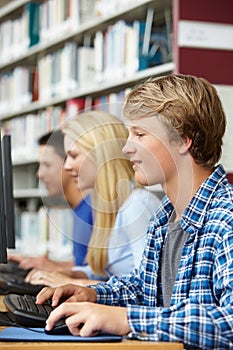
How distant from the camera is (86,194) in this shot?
223 centimetres

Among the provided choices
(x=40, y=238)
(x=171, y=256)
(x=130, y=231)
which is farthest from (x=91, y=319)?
(x=40, y=238)

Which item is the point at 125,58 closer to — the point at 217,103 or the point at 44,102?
the point at 44,102

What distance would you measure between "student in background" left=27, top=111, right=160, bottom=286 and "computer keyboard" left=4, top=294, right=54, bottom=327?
401 millimetres

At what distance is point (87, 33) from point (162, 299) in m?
2.77

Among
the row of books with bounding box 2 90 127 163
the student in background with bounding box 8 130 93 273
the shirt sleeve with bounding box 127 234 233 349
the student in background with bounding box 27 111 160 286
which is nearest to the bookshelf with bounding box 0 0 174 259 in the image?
the row of books with bounding box 2 90 127 163

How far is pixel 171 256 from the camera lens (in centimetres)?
169

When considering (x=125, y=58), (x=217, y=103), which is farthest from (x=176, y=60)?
(x=217, y=103)

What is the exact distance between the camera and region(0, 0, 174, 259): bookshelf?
3709 millimetres

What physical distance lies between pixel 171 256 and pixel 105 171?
0.55 m

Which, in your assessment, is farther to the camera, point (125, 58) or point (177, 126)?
point (125, 58)

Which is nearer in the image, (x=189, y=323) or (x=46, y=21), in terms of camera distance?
(x=189, y=323)

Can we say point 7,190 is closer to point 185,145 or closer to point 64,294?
point 64,294

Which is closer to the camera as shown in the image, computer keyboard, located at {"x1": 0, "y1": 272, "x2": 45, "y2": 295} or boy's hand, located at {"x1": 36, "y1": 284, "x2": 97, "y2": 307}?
boy's hand, located at {"x1": 36, "y1": 284, "x2": 97, "y2": 307}

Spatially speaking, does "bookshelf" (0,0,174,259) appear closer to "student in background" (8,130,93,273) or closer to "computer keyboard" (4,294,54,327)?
"student in background" (8,130,93,273)
